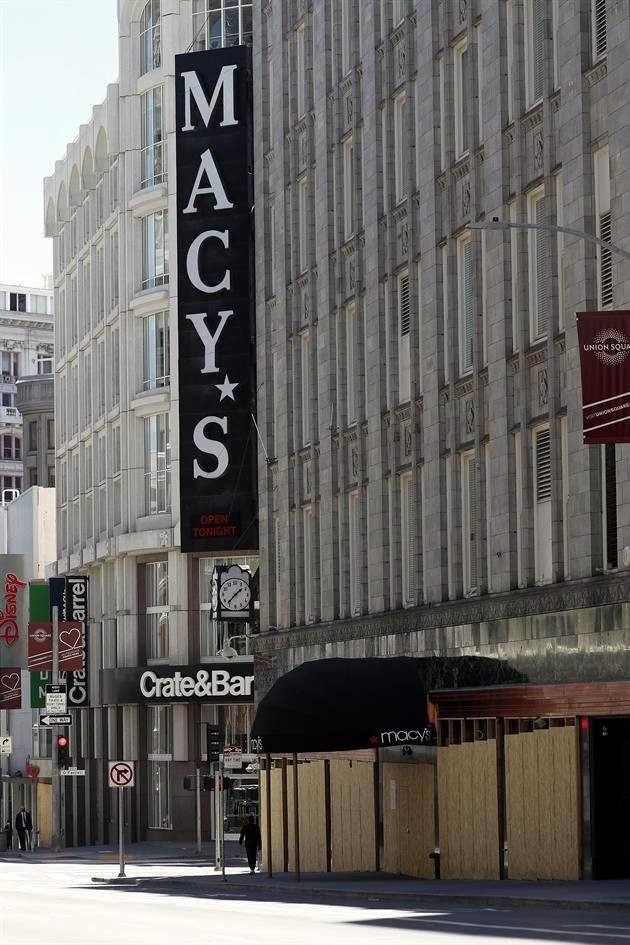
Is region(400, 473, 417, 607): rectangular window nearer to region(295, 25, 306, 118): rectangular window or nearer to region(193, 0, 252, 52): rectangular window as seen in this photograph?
region(295, 25, 306, 118): rectangular window

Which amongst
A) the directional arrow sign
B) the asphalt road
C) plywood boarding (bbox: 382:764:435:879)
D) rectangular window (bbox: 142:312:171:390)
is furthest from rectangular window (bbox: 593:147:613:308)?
rectangular window (bbox: 142:312:171:390)

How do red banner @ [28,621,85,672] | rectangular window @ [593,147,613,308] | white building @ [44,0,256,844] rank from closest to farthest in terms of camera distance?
1. rectangular window @ [593,147,613,308]
2. white building @ [44,0,256,844]
3. red banner @ [28,621,85,672]

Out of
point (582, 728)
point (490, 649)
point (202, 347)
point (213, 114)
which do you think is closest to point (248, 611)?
point (202, 347)

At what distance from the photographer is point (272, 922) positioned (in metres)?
27.1

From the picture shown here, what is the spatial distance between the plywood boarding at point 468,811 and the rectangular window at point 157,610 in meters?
34.8

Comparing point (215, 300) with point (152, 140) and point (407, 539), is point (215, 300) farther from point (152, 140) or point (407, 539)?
point (407, 539)

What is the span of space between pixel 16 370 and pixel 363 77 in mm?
118762

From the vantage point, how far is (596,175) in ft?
106

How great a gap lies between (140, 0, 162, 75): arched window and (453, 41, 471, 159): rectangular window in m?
37.2

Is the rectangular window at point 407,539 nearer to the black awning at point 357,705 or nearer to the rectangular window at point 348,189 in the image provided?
the black awning at point 357,705

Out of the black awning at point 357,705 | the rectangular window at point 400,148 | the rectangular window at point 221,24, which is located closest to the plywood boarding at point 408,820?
the black awning at point 357,705

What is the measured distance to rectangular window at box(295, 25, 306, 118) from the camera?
5112 centimetres

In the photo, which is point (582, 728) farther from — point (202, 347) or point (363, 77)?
point (202, 347)

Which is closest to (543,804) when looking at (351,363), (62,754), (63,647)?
(351,363)
